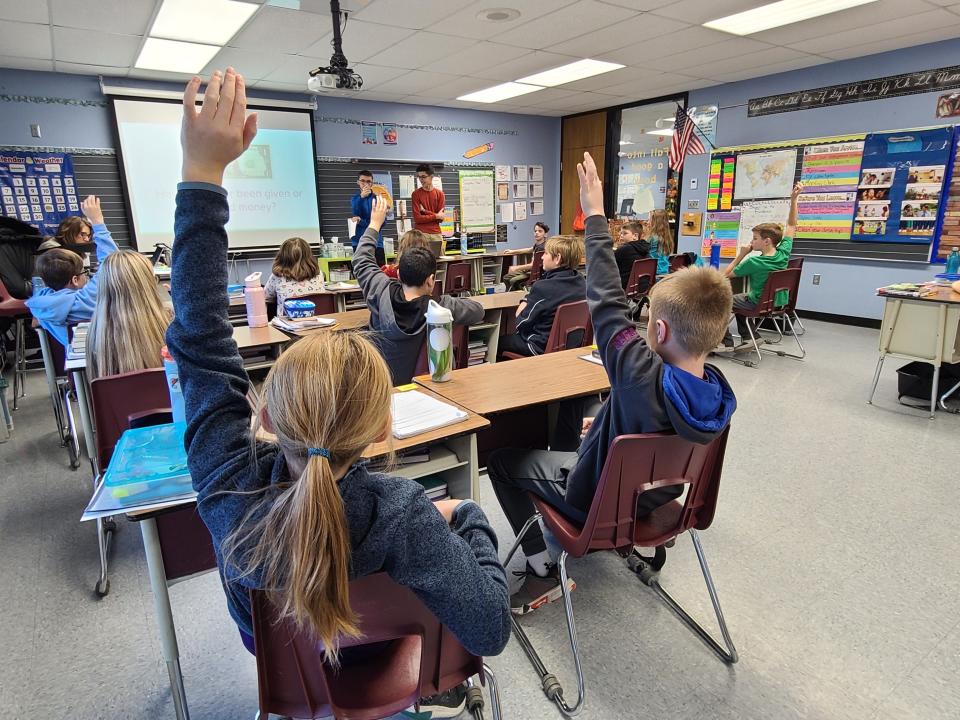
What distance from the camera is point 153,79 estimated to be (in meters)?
5.96

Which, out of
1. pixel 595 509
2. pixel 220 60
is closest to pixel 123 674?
pixel 595 509

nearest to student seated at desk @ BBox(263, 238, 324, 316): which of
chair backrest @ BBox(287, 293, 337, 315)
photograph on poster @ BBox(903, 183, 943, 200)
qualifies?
chair backrest @ BBox(287, 293, 337, 315)

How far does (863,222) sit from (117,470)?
282 inches

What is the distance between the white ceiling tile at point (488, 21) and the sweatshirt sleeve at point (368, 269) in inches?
101

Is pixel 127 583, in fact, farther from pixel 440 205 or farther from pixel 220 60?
pixel 440 205

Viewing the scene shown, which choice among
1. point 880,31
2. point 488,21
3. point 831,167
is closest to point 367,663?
point 488,21

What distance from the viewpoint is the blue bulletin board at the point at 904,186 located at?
5.44 metres

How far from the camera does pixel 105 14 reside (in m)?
4.00

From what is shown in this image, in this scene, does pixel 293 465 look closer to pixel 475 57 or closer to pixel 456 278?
pixel 456 278

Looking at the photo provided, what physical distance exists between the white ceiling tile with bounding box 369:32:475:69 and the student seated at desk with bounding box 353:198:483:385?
3.13 meters

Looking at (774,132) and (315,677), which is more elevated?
(774,132)

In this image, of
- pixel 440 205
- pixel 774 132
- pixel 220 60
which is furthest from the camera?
pixel 440 205

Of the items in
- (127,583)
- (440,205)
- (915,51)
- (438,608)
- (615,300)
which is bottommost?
(127,583)

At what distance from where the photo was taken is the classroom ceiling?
4.12 m
